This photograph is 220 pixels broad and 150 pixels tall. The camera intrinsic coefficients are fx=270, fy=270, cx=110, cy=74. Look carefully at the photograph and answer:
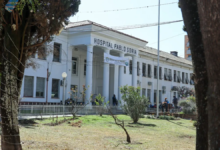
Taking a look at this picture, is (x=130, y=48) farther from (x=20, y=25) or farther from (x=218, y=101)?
(x=218, y=101)

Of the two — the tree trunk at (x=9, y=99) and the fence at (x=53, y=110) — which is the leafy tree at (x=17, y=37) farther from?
the fence at (x=53, y=110)

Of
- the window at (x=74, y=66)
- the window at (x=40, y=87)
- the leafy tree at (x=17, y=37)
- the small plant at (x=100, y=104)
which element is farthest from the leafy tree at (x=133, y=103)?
the window at (x=74, y=66)

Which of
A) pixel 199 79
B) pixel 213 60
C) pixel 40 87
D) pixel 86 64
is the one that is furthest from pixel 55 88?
pixel 213 60

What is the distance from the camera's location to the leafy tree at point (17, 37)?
17.3 feet

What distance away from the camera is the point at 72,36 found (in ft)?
91.4

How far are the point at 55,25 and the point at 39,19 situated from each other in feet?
1.44

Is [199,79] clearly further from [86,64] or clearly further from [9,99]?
[86,64]

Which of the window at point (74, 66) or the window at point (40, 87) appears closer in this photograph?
the window at point (40, 87)

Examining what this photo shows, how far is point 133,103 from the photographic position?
17797mm

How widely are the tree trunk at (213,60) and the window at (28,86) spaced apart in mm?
23675

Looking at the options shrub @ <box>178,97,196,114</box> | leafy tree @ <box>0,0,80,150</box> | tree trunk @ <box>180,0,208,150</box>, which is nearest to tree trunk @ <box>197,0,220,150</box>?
tree trunk @ <box>180,0,208,150</box>

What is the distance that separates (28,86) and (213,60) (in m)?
24.1

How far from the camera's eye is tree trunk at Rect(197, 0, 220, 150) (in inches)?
131

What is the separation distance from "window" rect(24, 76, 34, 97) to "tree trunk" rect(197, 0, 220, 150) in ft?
77.7
